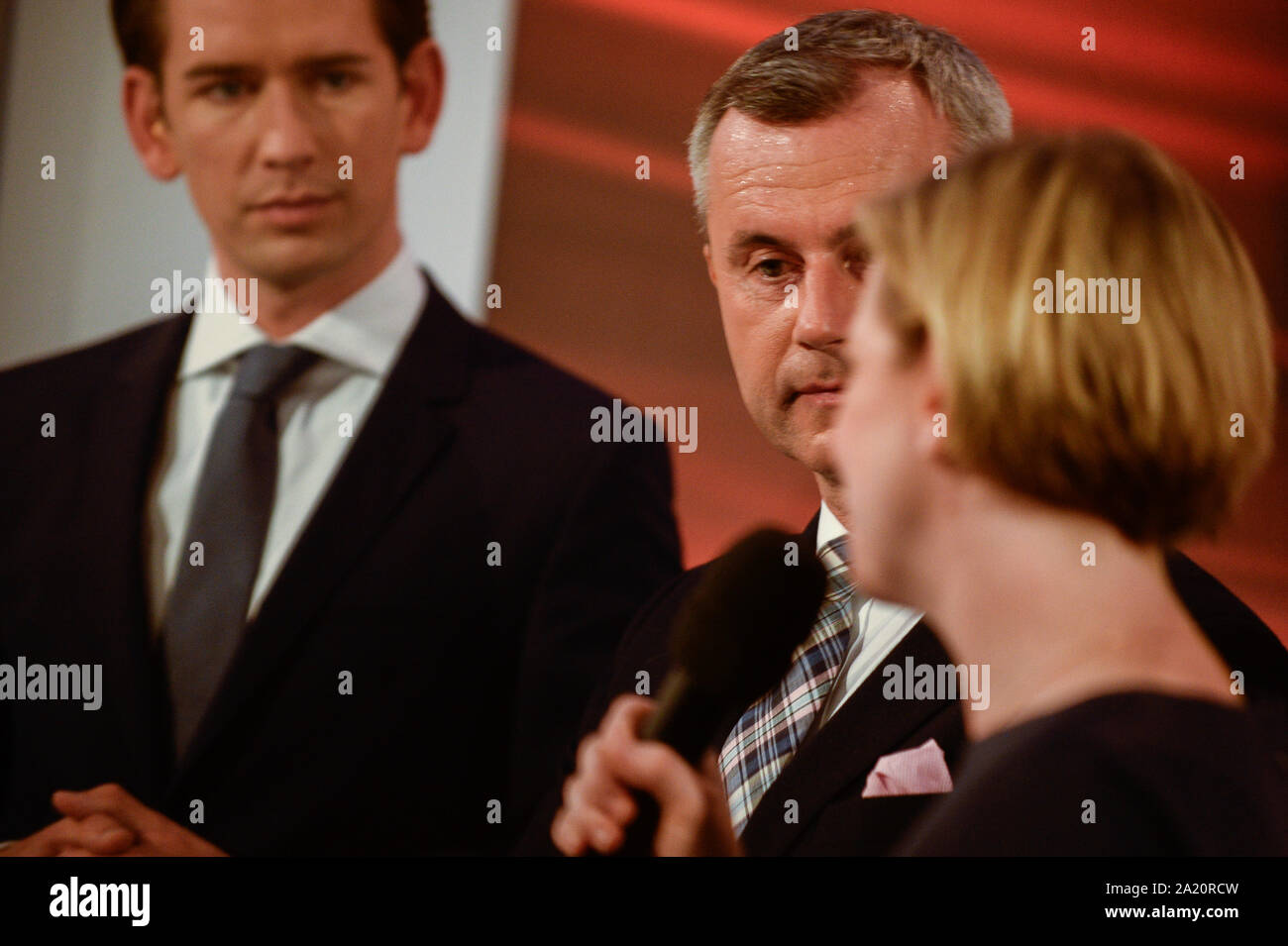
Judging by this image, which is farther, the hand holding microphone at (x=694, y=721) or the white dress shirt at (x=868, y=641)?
the white dress shirt at (x=868, y=641)

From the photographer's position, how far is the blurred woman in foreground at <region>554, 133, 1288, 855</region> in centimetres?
96

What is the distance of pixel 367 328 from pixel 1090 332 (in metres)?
1.36

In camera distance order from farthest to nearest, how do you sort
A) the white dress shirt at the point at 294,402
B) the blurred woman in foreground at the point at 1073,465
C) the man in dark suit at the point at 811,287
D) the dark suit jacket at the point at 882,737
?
the white dress shirt at the point at 294,402, the man in dark suit at the point at 811,287, the dark suit jacket at the point at 882,737, the blurred woman in foreground at the point at 1073,465

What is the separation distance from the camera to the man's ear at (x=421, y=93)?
2.14 m

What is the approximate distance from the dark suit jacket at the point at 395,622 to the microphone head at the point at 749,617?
25.7 inches

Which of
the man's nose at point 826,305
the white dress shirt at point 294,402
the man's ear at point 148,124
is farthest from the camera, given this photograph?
the man's ear at point 148,124

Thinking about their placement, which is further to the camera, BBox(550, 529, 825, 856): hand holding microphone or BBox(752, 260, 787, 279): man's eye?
BBox(752, 260, 787, 279): man's eye

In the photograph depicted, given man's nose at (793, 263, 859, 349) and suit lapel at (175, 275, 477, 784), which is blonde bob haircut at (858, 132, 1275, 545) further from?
suit lapel at (175, 275, 477, 784)

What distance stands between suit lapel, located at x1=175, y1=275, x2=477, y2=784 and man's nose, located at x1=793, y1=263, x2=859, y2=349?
590 millimetres

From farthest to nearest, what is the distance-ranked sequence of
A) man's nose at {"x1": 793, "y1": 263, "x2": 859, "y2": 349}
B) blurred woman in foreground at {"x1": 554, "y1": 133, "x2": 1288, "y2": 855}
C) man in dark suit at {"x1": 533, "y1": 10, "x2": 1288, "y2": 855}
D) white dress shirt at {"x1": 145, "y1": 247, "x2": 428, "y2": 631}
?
white dress shirt at {"x1": 145, "y1": 247, "x2": 428, "y2": 631}
man's nose at {"x1": 793, "y1": 263, "x2": 859, "y2": 349}
man in dark suit at {"x1": 533, "y1": 10, "x2": 1288, "y2": 855}
blurred woman in foreground at {"x1": 554, "y1": 133, "x2": 1288, "y2": 855}

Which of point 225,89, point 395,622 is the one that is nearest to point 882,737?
point 395,622
